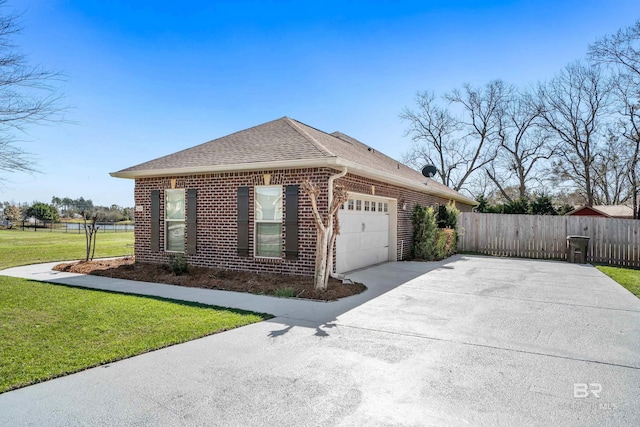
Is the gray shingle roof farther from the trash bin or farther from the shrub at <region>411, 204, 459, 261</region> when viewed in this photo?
the trash bin

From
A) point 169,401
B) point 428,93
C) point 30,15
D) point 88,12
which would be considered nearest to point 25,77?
point 30,15

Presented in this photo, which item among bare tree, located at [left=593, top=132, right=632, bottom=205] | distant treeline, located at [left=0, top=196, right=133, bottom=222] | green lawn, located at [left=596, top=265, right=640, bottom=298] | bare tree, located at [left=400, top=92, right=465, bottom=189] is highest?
bare tree, located at [left=400, top=92, right=465, bottom=189]

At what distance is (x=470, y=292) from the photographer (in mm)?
7738

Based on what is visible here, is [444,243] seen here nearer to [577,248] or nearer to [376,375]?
[577,248]

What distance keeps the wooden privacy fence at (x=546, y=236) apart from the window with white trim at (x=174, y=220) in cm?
1188

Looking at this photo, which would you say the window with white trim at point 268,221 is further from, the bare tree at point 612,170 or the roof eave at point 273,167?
the bare tree at point 612,170

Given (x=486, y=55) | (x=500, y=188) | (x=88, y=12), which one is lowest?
(x=500, y=188)

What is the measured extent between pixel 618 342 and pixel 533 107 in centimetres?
2827

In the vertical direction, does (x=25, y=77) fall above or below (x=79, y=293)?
above

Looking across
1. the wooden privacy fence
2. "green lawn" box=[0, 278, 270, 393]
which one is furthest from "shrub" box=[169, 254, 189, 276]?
the wooden privacy fence

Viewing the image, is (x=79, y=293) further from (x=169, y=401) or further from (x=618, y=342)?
(x=618, y=342)

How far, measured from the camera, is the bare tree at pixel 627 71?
18.6m

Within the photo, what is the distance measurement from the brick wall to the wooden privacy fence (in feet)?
23.6

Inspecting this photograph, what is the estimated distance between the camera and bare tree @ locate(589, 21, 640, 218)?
18.6 meters
